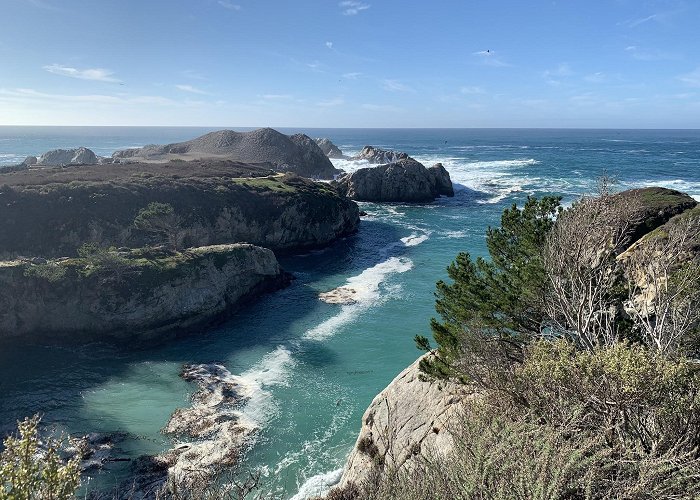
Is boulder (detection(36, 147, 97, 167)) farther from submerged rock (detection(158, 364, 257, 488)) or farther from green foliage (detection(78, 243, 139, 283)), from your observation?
submerged rock (detection(158, 364, 257, 488))

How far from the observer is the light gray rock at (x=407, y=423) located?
19.4 meters

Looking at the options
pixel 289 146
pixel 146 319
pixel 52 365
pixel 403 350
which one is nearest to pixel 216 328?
pixel 146 319

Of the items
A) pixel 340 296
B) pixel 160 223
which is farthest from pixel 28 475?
pixel 160 223

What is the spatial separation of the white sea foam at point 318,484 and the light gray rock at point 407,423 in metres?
1.13

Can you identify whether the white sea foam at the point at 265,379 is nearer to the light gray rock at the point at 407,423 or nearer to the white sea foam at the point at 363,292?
the white sea foam at the point at 363,292

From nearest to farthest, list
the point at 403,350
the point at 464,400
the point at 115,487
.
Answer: the point at 464,400 < the point at 115,487 < the point at 403,350

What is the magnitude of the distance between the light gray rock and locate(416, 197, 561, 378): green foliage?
→ 1409 millimetres

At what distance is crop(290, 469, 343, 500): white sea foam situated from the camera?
22266mm

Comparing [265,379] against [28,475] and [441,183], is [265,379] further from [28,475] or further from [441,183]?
[441,183]

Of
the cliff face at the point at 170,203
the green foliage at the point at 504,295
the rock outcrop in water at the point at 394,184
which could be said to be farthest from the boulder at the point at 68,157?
the green foliage at the point at 504,295

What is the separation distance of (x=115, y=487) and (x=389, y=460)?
13.5 m

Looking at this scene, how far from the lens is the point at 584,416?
488 inches

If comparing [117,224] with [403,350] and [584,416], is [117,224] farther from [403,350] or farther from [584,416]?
[584,416]

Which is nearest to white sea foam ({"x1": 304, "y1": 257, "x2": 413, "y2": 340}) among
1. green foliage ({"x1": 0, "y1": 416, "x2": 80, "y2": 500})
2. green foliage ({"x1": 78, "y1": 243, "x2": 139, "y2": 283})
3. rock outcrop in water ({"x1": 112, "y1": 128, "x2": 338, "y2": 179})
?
green foliage ({"x1": 78, "y1": 243, "x2": 139, "y2": 283})
